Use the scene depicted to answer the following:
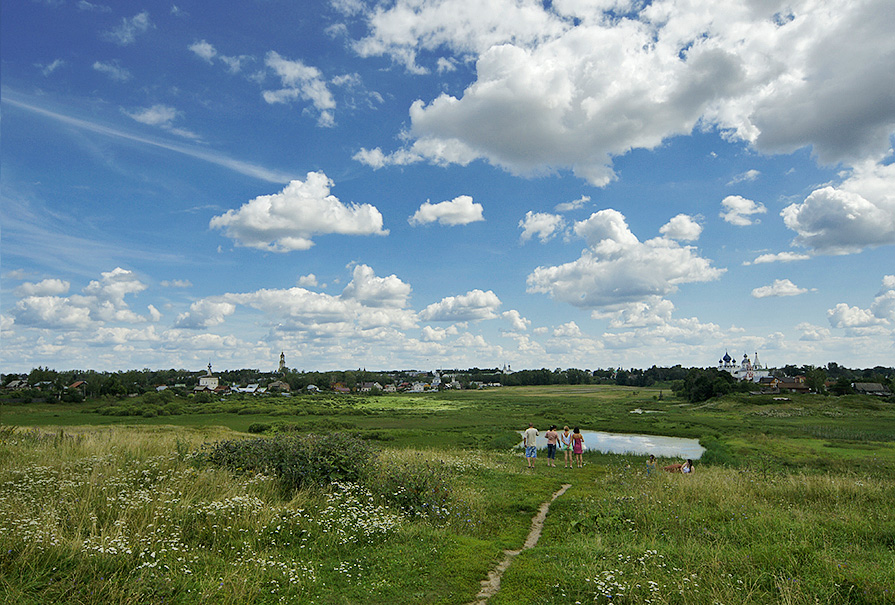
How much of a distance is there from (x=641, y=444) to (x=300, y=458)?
3925 centimetres

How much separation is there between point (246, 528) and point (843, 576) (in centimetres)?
958

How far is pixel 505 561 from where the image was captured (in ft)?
29.8

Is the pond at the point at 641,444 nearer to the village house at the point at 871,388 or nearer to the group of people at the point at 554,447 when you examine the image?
the group of people at the point at 554,447

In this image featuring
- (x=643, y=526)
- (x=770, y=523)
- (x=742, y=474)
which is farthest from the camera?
(x=742, y=474)

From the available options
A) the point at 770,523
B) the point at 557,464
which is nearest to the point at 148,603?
the point at 770,523

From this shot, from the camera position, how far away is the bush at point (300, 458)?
11883 millimetres

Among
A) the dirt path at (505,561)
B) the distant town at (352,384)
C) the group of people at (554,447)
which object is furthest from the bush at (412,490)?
the distant town at (352,384)

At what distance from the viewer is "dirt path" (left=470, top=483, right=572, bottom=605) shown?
7547mm

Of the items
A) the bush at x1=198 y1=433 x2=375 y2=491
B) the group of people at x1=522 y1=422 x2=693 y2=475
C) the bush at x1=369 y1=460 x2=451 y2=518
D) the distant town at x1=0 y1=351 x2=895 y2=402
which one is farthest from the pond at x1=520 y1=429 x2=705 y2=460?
the distant town at x1=0 y1=351 x2=895 y2=402

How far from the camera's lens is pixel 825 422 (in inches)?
2379

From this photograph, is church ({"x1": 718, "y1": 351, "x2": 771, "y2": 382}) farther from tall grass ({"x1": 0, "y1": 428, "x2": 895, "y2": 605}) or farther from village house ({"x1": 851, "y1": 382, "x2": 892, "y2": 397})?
tall grass ({"x1": 0, "y1": 428, "x2": 895, "y2": 605})

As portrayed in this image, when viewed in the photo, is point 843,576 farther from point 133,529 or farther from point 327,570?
point 133,529

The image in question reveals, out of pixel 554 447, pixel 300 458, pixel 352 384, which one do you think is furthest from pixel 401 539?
pixel 352 384

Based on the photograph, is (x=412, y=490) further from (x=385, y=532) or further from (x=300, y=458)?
(x=300, y=458)
